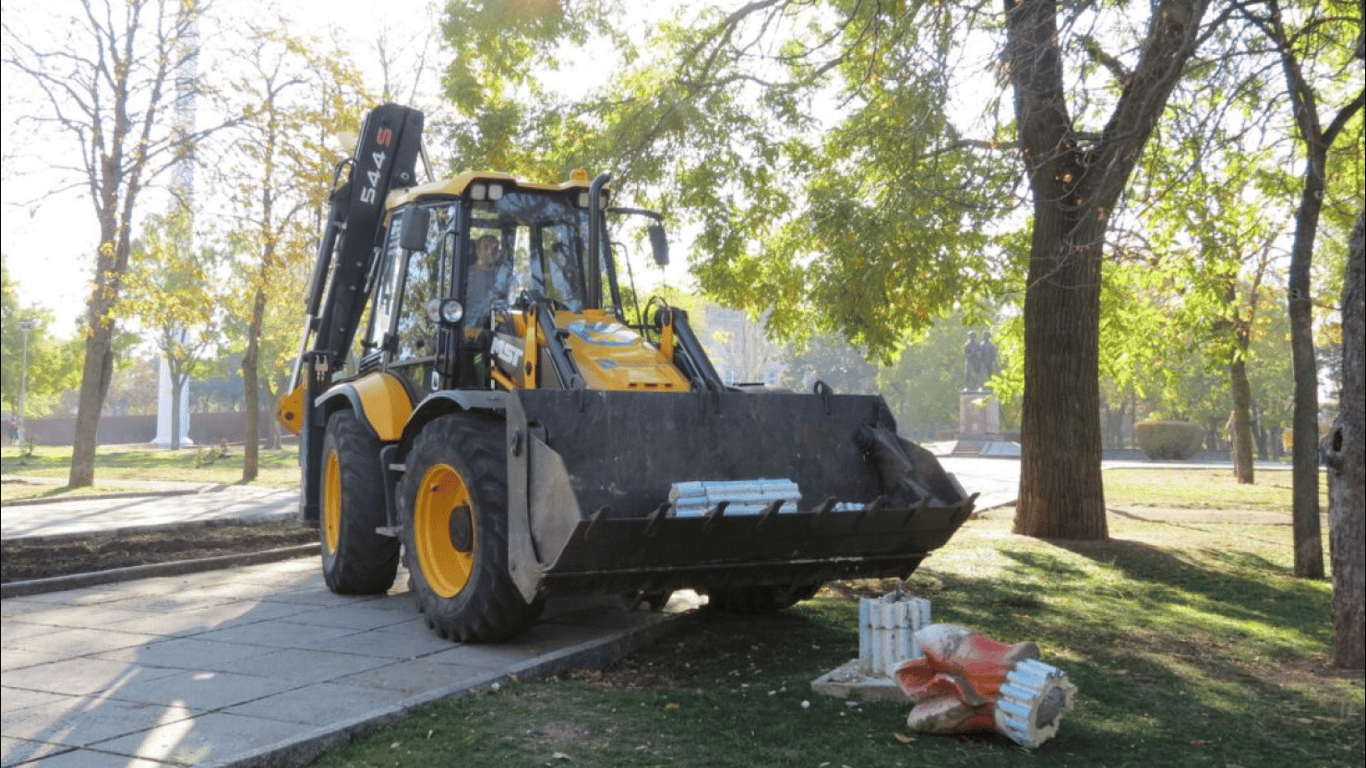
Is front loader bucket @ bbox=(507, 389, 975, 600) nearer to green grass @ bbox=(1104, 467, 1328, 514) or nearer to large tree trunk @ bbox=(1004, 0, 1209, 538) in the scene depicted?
large tree trunk @ bbox=(1004, 0, 1209, 538)

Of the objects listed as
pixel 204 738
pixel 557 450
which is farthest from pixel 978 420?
pixel 204 738

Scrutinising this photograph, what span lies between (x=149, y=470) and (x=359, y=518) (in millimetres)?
28348

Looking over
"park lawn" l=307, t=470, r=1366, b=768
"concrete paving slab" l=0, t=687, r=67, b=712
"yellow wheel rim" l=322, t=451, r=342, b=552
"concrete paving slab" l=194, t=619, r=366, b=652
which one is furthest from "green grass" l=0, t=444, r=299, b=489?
"park lawn" l=307, t=470, r=1366, b=768

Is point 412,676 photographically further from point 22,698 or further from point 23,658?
point 23,658

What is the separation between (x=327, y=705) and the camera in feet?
21.3

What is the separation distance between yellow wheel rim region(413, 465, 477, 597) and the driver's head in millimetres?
1799

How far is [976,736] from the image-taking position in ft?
19.5

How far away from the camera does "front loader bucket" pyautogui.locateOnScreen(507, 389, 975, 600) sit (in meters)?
7.05

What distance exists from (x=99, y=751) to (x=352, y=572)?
4362 millimetres

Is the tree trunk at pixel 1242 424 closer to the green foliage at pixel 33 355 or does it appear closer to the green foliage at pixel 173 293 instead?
the green foliage at pixel 173 293

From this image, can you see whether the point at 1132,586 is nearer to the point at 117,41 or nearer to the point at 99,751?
the point at 99,751

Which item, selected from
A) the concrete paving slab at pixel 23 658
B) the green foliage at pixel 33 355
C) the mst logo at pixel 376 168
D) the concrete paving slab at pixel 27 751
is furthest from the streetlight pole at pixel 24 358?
the concrete paving slab at pixel 27 751

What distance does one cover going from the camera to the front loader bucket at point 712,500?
23.1ft

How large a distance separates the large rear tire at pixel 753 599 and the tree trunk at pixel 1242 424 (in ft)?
71.2
